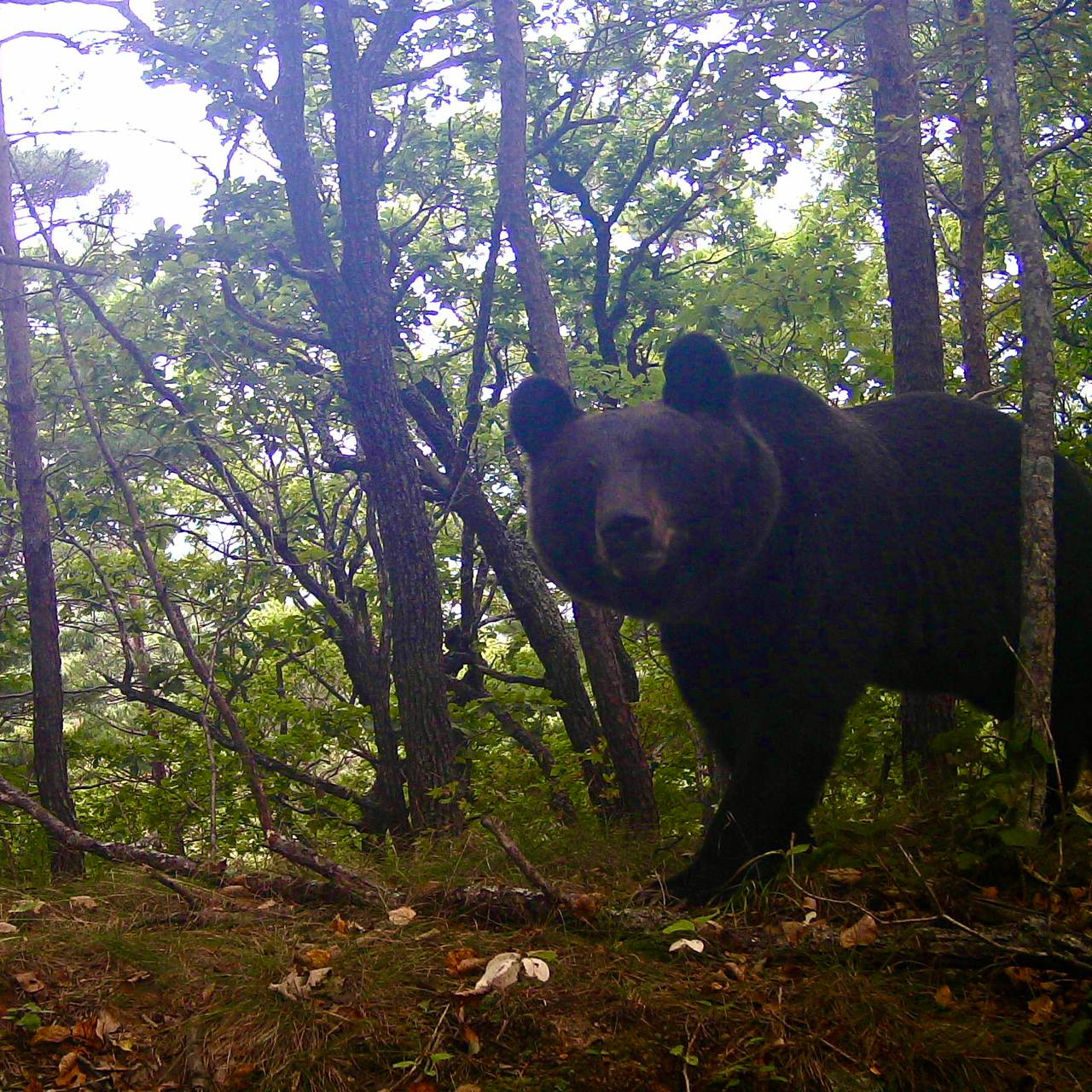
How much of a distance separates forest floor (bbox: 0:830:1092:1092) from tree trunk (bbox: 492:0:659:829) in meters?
2.79

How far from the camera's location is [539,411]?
5.25m

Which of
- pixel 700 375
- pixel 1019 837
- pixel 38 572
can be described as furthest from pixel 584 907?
pixel 38 572

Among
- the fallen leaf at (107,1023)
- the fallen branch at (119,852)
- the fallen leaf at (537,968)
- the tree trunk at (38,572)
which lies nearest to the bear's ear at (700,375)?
the fallen leaf at (537,968)

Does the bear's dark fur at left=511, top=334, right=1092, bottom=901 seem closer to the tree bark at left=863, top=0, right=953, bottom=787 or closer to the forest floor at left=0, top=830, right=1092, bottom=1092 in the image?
the forest floor at left=0, top=830, right=1092, bottom=1092

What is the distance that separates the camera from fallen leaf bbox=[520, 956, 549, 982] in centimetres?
334

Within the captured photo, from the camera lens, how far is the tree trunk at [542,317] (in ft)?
22.5

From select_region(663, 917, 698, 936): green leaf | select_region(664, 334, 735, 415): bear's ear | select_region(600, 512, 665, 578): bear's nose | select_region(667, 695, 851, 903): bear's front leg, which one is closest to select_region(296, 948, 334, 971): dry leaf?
select_region(663, 917, 698, 936): green leaf

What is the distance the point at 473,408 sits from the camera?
7.27 meters

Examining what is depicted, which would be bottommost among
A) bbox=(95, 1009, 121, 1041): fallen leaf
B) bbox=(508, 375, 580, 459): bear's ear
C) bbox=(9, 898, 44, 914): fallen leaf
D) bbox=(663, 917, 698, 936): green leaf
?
bbox=(9, 898, 44, 914): fallen leaf

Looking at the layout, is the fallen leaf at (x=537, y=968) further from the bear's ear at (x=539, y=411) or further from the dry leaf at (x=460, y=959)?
the bear's ear at (x=539, y=411)

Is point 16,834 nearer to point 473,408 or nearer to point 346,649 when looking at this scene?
point 346,649

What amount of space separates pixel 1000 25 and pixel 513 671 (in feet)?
23.3

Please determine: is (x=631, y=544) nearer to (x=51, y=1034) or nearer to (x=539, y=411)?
(x=539, y=411)

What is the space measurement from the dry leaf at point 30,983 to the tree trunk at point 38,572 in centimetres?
509
